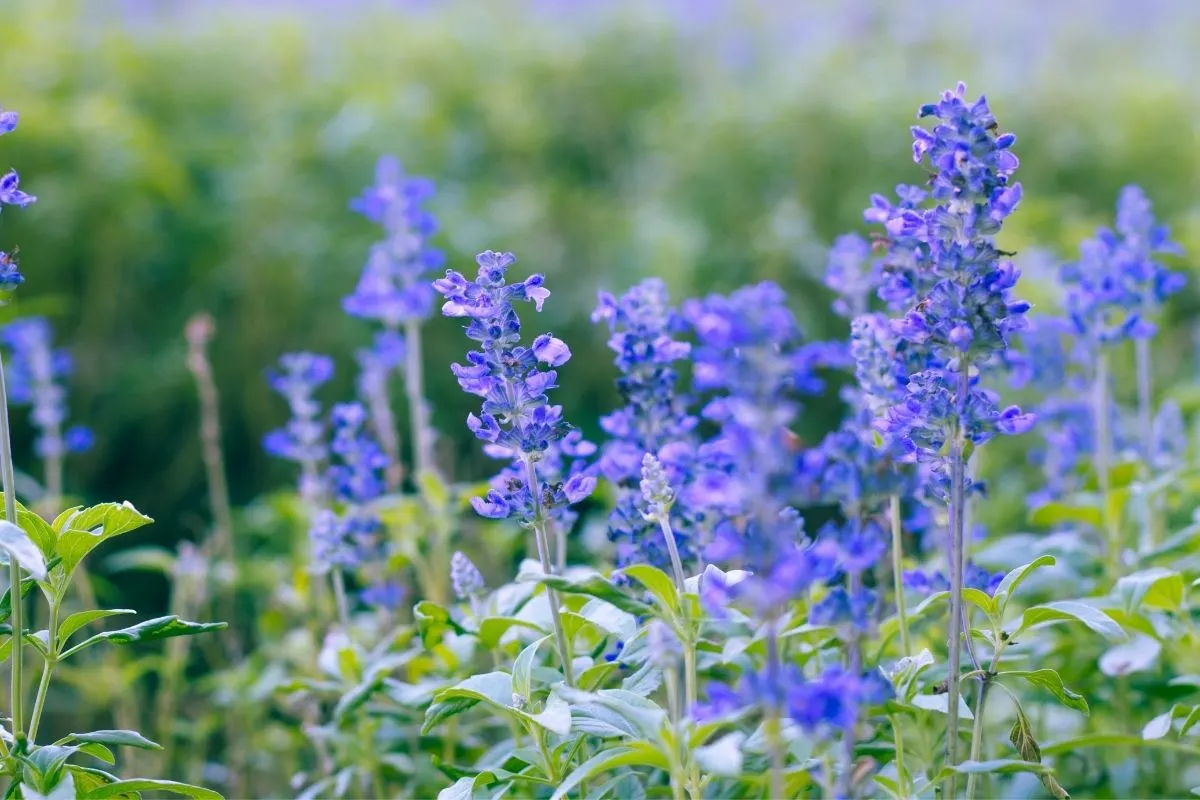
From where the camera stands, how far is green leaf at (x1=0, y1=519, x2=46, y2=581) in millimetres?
1444

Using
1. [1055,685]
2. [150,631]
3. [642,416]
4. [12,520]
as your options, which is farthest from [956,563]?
[12,520]

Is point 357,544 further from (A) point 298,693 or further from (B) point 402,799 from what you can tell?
(B) point 402,799

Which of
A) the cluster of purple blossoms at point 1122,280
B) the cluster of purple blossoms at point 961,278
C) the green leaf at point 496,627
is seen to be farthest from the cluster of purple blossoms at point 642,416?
the cluster of purple blossoms at point 1122,280

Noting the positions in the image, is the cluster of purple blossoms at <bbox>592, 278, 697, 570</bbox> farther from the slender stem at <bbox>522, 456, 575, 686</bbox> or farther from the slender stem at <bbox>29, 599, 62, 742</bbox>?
the slender stem at <bbox>29, 599, 62, 742</bbox>

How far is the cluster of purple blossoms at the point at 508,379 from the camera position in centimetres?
170

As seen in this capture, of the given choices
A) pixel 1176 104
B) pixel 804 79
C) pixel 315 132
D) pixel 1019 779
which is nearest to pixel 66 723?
pixel 315 132

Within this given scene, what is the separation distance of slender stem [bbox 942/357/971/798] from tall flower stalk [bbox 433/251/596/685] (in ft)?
1.72

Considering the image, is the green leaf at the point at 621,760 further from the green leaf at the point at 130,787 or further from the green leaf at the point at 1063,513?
the green leaf at the point at 1063,513

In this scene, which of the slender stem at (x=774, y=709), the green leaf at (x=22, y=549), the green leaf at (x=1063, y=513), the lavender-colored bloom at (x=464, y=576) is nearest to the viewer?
the slender stem at (x=774, y=709)

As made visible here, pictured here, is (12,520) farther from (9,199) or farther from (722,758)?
(722,758)

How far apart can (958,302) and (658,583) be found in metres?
0.56

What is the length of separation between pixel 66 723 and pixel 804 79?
12.6 feet

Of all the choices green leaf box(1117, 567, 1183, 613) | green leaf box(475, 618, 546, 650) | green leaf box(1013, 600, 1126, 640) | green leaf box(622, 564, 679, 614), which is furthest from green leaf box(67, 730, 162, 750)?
green leaf box(1117, 567, 1183, 613)

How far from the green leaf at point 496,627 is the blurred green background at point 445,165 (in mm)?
2080
